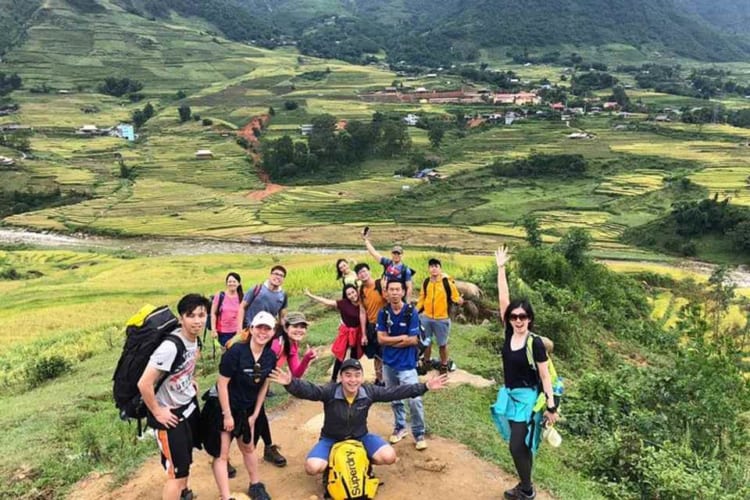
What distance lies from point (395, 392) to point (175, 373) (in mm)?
2224

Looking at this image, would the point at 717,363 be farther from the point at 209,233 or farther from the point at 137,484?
the point at 209,233

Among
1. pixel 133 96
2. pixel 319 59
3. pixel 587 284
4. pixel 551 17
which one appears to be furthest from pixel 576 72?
pixel 587 284

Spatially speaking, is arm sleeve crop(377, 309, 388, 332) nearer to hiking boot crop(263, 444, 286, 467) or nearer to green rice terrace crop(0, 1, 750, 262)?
hiking boot crop(263, 444, 286, 467)

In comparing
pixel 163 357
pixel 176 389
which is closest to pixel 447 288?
pixel 176 389

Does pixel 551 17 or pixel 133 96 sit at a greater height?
pixel 551 17

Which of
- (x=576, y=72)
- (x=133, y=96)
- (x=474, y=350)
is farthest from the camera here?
(x=576, y=72)

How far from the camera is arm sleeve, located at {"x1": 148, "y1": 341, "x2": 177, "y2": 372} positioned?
4598 millimetres

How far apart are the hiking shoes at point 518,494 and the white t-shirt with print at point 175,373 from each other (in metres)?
3.33

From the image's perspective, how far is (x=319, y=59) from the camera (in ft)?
443

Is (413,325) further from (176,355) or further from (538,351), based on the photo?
(176,355)

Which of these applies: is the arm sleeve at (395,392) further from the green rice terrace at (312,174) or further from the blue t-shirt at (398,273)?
the green rice terrace at (312,174)

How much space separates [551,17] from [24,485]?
17047 centimetres

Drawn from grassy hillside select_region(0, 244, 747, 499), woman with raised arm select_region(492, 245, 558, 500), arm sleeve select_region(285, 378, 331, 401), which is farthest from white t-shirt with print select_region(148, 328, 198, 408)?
woman with raised arm select_region(492, 245, 558, 500)

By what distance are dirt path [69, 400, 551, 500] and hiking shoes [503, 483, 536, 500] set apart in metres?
0.17
